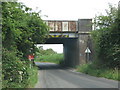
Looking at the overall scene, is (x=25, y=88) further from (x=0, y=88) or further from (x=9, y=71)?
(x=0, y=88)

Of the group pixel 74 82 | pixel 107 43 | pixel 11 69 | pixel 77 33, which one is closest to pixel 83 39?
pixel 77 33

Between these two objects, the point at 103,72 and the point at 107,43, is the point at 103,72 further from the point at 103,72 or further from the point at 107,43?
the point at 107,43

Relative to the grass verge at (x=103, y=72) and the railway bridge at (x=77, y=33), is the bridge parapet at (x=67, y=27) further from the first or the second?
the grass verge at (x=103, y=72)

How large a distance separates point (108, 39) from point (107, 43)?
44 centimetres

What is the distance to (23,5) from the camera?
15.1 meters

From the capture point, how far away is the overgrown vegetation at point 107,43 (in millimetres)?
22766

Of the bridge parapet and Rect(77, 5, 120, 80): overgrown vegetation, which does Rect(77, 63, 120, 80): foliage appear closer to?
Rect(77, 5, 120, 80): overgrown vegetation

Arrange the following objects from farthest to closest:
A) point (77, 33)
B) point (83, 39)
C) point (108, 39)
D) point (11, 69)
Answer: point (83, 39) < point (77, 33) < point (108, 39) < point (11, 69)

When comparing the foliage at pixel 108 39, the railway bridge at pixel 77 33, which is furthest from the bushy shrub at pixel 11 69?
the railway bridge at pixel 77 33

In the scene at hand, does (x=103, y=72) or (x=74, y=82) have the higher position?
(x=74, y=82)

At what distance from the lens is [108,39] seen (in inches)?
976

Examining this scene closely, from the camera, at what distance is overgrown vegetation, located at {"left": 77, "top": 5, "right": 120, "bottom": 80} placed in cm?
2277

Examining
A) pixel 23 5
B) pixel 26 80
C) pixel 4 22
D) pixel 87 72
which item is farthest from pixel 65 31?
pixel 4 22

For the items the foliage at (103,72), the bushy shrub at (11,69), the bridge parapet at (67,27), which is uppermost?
the bridge parapet at (67,27)
